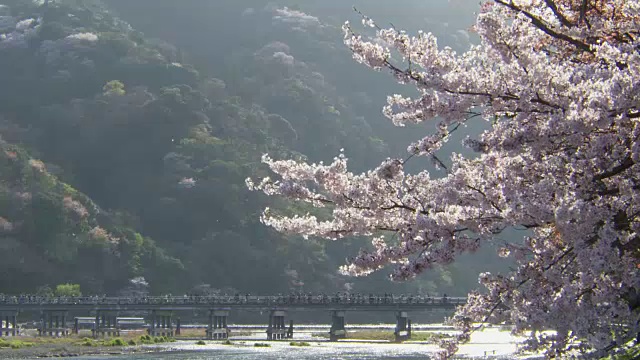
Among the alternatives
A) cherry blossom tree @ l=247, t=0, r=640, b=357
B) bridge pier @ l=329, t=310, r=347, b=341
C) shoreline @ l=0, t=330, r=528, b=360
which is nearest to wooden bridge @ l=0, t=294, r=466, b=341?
bridge pier @ l=329, t=310, r=347, b=341

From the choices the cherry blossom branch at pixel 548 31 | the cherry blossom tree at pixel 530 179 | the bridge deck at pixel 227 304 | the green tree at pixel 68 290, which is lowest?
the cherry blossom tree at pixel 530 179

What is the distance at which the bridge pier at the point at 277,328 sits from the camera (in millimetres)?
80219

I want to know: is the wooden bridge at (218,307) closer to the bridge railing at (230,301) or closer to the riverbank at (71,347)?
the bridge railing at (230,301)

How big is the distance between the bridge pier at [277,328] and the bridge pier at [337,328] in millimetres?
4375

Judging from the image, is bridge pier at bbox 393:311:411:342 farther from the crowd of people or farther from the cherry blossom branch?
the cherry blossom branch

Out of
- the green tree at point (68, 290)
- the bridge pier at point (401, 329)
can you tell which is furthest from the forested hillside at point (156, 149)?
the bridge pier at point (401, 329)

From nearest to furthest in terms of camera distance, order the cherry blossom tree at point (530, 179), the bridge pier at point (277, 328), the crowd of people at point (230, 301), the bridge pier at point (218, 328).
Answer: the cherry blossom tree at point (530, 179), the crowd of people at point (230, 301), the bridge pier at point (277, 328), the bridge pier at point (218, 328)

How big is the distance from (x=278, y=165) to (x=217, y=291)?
94.9m

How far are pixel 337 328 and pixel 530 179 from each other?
70352 mm

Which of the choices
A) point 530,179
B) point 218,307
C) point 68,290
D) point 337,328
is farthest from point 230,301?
point 530,179

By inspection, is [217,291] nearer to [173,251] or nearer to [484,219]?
[173,251]

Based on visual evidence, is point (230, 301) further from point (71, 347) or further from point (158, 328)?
point (71, 347)

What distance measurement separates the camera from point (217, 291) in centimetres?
10462

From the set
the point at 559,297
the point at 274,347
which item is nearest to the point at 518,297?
the point at 559,297
